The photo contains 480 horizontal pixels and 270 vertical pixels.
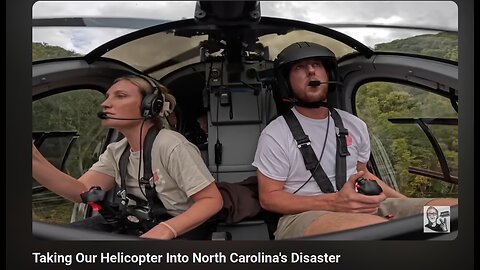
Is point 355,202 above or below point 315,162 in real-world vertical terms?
below

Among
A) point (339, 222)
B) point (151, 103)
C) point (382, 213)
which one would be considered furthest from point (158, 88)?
point (382, 213)

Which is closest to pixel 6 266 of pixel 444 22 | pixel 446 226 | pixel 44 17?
pixel 44 17

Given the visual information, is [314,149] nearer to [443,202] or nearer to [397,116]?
[397,116]

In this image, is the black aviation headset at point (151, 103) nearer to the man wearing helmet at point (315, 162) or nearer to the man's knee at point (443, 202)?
the man wearing helmet at point (315, 162)

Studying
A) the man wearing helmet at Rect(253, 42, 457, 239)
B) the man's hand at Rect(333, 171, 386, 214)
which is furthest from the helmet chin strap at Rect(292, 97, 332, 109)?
the man's hand at Rect(333, 171, 386, 214)
